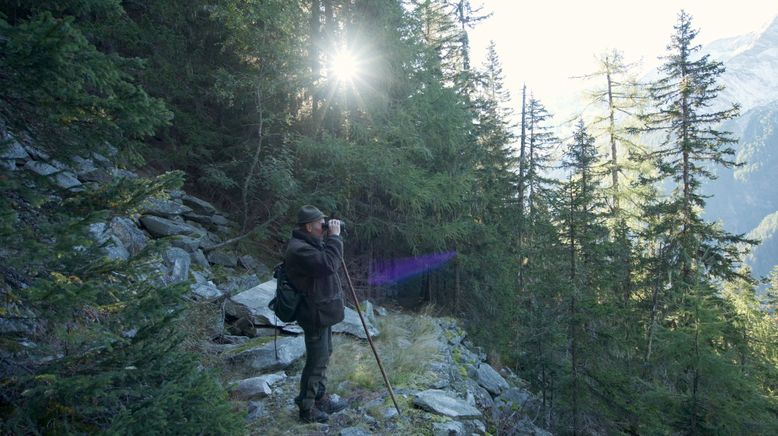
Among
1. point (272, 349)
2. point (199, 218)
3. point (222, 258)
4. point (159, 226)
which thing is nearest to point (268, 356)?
point (272, 349)

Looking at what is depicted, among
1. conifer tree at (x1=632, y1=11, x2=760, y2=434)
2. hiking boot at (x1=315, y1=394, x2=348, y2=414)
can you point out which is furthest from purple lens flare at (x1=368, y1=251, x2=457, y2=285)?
hiking boot at (x1=315, y1=394, x2=348, y2=414)

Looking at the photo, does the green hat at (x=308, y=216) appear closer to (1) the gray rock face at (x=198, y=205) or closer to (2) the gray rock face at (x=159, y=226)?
(2) the gray rock face at (x=159, y=226)

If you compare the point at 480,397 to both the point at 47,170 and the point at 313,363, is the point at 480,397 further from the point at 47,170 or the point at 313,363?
the point at 47,170

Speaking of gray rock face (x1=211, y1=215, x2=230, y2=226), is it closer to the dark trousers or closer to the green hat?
the green hat

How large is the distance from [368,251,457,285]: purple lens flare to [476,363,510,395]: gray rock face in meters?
4.69

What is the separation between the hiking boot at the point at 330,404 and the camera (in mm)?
5238

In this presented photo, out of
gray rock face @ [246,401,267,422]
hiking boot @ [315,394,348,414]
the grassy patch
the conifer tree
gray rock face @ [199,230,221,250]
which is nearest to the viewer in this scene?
gray rock face @ [246,401,267,422]

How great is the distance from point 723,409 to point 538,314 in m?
4.02

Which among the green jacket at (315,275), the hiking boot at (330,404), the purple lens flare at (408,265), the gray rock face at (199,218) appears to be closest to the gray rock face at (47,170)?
the green jacket at (315,275)

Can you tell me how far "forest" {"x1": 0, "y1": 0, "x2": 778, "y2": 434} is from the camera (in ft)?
8.77

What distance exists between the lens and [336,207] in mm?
11734

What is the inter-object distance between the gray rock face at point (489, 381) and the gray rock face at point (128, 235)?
7.30 m

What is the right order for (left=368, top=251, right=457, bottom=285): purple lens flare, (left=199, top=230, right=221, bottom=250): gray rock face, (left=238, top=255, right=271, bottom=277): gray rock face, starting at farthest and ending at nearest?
(left=368, top=251, right=457, bottom=285): purple lens flare → (left=238, top=255, right=271, bottom=277): gray rock face → (left=199, top=230, right=221, bottom=250): gray rock face

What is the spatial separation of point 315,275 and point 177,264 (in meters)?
4.31
